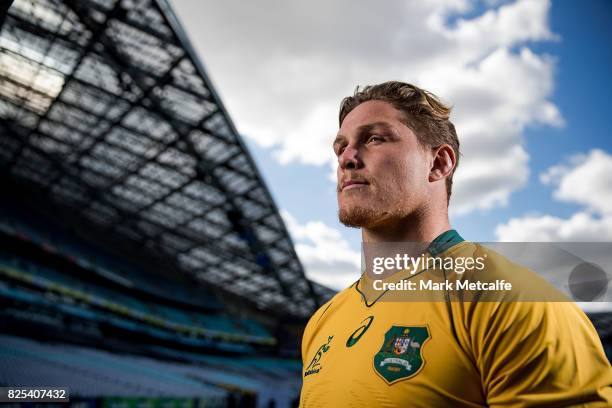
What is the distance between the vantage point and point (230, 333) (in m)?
37.8

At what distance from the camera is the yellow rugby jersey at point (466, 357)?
92 centimetres

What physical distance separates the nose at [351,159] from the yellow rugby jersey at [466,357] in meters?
0.38

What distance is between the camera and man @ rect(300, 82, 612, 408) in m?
0.94

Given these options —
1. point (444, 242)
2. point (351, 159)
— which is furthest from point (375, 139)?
point (444, 242)

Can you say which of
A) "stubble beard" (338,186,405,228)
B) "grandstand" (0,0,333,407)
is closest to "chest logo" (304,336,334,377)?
"stubble beard" (338,186,405,228)

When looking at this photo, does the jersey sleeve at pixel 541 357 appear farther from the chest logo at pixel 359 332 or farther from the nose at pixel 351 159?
the nose at pixel 351 159

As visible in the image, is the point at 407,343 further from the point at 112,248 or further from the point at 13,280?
the point at 112,248

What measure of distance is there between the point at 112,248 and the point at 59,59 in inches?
859

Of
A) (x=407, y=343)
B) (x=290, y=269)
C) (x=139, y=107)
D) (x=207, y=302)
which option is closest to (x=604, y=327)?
(x=290, y=269)

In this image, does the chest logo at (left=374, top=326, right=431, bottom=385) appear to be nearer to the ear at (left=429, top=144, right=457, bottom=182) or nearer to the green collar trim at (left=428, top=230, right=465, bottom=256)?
the green collar trim at (left=428, top=230, right=465, bottom=256)

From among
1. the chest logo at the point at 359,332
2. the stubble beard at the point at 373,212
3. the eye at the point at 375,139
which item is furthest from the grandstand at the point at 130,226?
the eye at the point at 375,139

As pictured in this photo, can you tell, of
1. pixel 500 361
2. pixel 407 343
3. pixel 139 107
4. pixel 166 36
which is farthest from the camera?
pixel 139 107

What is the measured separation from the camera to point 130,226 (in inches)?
1208

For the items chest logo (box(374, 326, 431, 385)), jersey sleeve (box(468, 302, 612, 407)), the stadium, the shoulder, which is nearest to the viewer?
jersey sleeve (box(468, 302, 612, 407))
